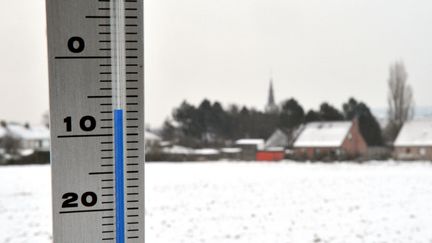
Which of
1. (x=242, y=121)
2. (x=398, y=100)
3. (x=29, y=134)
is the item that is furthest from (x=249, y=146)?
(x=29, y=134)

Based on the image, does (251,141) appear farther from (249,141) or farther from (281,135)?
(281,135)

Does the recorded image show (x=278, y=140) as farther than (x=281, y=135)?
Yes

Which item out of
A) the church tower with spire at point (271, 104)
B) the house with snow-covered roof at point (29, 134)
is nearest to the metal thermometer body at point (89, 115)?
the house with snow-covered roof at point (29, 134)

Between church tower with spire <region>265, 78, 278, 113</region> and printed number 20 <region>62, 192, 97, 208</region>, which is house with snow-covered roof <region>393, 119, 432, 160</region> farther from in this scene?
printed number 20 <region>62, 192, 97, 208</region>

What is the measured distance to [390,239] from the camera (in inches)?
97.7

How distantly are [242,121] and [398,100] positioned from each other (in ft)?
3.61

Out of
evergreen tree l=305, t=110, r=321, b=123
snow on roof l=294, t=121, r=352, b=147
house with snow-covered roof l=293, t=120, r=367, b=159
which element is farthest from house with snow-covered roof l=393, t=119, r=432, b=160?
evergreen tree l=305, t=110, r=321, b=123

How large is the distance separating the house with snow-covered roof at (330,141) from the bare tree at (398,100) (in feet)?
0.88

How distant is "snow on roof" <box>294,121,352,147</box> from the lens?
3.38 metres

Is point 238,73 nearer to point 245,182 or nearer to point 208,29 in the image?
point 208,29

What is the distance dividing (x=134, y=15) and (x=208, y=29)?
302cm

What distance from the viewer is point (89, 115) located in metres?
0.44

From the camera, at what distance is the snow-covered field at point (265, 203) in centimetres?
255

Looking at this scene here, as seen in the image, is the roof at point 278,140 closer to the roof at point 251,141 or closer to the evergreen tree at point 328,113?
the roof at point 251,141
